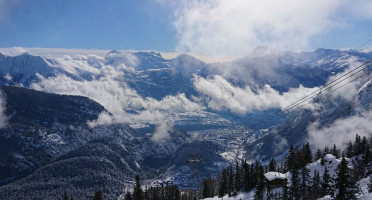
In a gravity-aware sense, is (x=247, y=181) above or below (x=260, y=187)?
above

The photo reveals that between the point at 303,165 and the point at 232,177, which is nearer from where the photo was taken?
the point at 303,165

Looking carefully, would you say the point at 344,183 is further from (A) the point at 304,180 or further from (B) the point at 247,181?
(B) the point at 247,181

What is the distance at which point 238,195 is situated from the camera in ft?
502

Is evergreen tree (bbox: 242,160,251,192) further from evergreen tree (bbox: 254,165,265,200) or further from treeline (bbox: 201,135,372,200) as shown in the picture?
evergreen tree (bbox: 254,165,265,200)

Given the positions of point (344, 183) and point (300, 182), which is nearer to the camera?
point (344, 183)

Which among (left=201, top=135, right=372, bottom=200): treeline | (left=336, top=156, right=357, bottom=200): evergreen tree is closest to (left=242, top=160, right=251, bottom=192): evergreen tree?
(left=201, top=135, right=372, bottom=200): treeline

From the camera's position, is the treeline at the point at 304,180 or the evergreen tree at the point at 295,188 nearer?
the treeline at the point at 304,180

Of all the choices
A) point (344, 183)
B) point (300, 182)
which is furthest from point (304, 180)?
point (344, 183)

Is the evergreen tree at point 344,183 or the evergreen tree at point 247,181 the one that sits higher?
the evergreen tree at point 247,181

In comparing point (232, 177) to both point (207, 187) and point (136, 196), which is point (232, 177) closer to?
point (207, 187)

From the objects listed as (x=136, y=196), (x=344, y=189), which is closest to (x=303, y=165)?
(x=344, y=189)

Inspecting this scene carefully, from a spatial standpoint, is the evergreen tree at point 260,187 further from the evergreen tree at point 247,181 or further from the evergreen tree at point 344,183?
the evergreen tree at point 344,183

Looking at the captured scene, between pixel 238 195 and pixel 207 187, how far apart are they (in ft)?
115

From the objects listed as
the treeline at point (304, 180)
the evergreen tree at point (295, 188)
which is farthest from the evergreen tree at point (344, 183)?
the evergreen tree at point (295, 188)
